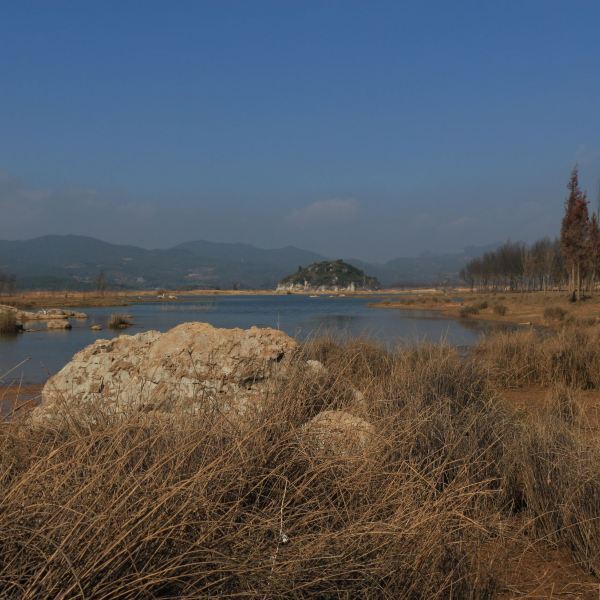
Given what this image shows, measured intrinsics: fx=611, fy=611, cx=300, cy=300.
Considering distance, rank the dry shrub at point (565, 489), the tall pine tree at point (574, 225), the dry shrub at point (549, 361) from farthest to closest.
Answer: the tall pine tree at point (574, 225), the dry shrub at point (549, 361), the dry shrub at point (565, 489)

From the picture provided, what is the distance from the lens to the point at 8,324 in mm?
31047

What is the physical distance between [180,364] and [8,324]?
28.5m

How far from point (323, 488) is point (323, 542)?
55cm

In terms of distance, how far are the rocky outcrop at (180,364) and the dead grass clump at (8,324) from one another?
87.5ft

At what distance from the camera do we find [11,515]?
220cm

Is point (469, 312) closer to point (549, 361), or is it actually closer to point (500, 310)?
point (500, 310)

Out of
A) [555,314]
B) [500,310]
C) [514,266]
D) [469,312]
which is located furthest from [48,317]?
[514,266]

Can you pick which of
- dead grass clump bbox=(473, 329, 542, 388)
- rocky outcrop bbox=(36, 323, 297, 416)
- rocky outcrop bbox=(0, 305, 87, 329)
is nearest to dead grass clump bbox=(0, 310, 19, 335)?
rocky outcrop bbox=(0, 305, 87, 329)

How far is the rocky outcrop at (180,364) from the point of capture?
18.8ft

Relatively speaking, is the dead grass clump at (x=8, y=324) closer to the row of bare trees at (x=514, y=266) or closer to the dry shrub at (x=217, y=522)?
the dry shrub at (x=217, y=522)

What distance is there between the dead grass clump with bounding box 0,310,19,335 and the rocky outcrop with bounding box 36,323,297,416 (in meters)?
26.7

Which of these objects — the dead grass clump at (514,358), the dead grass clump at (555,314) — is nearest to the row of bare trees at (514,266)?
the dead grass clump at (555,314)

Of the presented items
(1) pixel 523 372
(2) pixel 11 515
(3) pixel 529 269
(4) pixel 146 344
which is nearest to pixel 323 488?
(2) pixel 11 515

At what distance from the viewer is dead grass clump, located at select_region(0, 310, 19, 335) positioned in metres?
30.8
